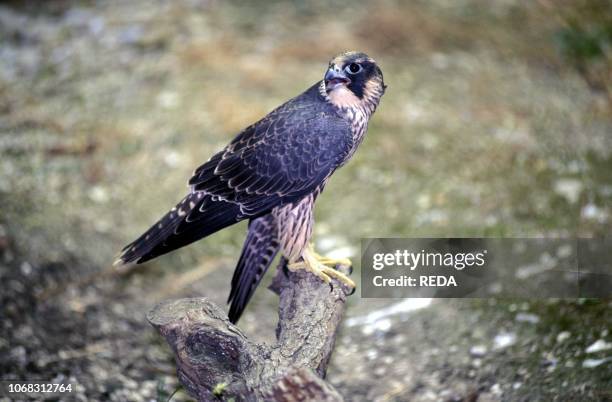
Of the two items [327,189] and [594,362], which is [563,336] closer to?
[594,362]

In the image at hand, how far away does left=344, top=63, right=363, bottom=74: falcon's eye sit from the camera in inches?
122

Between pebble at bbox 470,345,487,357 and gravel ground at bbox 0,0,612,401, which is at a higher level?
gravel ground at bbox 0,0,612,401

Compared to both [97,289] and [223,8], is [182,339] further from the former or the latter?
[223,8]

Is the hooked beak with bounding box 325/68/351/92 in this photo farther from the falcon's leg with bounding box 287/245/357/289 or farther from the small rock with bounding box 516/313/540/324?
the small rock with bounding box 516/313/540/324

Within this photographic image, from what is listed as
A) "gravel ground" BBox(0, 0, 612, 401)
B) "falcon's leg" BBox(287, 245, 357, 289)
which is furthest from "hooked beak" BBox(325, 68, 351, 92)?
"gravel ground" BBox(0, 0, 612, 401)

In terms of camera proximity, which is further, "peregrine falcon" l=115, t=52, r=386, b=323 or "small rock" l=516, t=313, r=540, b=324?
"small rock" l=516, t=313, r=540, b=324

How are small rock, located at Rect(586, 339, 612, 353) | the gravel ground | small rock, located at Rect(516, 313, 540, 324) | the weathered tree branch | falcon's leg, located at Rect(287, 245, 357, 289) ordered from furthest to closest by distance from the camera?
small rock, located at Rect(516, 313, 540, 324), the gravel ground, small rock, located at Rect(586, 339, 612, 353), falcon's leg, located at Rect(287, 245, 357, 289), the weathered tree branch

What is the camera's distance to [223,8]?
834cm

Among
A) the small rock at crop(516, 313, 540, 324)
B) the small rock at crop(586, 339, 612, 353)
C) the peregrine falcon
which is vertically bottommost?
the small rock at crop(586, 339, 612, 353)

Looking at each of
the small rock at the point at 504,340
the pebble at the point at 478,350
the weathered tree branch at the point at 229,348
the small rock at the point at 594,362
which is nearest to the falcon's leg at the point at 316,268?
the weathered tree branch at the point at 229,348

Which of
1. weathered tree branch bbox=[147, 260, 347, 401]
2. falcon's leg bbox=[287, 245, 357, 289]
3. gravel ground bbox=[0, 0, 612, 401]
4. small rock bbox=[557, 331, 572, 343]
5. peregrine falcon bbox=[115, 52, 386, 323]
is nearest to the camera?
weathered tree branch bbox=[147, 260, 347, 401]

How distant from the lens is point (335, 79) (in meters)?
3.13

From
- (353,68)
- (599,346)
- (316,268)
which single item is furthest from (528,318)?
(353,68)

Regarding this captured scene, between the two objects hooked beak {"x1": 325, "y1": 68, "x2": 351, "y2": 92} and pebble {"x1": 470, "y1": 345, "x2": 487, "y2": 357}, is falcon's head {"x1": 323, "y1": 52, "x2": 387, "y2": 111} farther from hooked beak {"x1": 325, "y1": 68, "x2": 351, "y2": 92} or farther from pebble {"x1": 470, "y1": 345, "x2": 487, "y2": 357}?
pebble {"x1": 470, "y1": 345, "x2": 487, "y2": 357}
